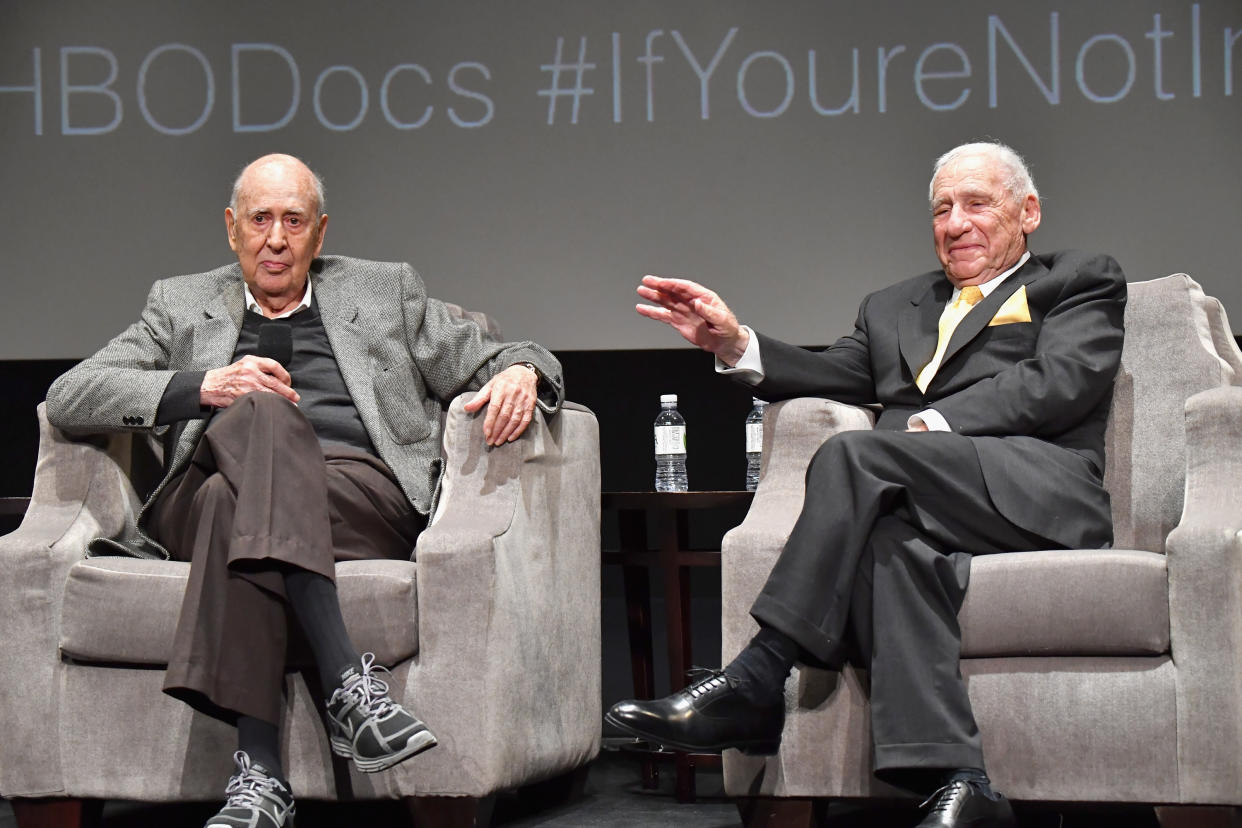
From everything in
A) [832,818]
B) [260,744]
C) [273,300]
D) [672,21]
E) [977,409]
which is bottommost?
[832,818]

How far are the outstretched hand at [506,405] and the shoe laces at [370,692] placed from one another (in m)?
0.51

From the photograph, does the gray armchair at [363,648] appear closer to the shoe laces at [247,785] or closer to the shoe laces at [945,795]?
the shoe laces at [247,785]

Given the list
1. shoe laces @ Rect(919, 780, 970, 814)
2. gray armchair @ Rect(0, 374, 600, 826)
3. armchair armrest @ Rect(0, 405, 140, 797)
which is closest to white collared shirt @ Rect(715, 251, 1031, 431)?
gray armchair @ Rect(0, 374, 600, 826)

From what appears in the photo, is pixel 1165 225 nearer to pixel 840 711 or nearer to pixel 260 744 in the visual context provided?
pixel 840 711

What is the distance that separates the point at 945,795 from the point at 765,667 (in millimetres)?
318

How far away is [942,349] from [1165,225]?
1.16 m

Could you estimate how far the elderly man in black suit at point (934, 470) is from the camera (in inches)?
76.3

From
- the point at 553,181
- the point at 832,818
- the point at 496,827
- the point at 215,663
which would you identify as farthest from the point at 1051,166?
the point at 215,663

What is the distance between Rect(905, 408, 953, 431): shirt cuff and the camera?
2279 mm

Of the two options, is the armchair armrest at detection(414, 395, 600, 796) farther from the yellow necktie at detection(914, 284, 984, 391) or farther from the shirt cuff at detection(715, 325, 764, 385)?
the yellow necktie at detection(914, 284, 984, 391)

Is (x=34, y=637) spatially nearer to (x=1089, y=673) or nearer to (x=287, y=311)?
(x=287, y=311)

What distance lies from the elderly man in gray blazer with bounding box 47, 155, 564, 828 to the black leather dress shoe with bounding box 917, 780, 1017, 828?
74 cm

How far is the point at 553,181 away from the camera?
3527 millimetres

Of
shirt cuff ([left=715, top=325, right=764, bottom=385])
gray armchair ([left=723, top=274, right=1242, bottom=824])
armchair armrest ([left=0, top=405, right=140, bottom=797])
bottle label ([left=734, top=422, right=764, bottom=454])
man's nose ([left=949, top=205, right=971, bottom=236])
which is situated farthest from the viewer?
bottle label ([left=734, top=422, right=764, bottom=454])
